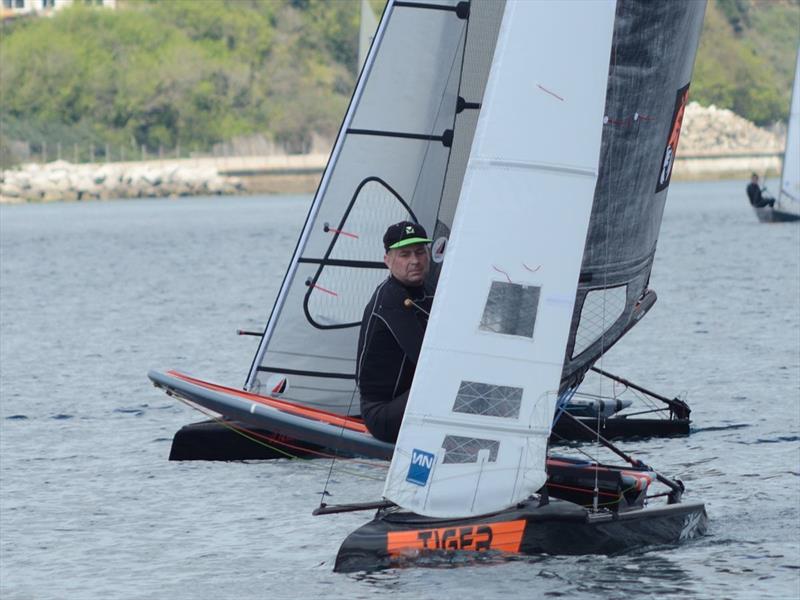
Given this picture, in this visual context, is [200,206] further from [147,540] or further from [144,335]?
[147,540]

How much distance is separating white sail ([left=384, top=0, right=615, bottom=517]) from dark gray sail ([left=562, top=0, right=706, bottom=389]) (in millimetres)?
762

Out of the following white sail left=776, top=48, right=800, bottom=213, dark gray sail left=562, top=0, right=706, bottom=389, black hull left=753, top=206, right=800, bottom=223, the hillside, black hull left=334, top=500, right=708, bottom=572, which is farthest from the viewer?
the hillside

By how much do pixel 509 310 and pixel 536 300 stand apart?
0.52ft

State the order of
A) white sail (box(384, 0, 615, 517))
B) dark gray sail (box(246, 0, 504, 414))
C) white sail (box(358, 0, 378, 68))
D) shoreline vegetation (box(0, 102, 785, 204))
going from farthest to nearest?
shoreline vegetation (box(0, 102, 785, 204)) < white sail (box(358, 0, 378, 68)) < dark gray sail (box(246, 0, 504, 414)) < white sail (box(384, 0, 615, 517))

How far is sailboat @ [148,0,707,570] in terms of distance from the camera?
8.65m

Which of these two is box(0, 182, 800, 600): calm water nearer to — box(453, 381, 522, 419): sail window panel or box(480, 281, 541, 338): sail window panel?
box(453, 381, 522, 419): sail window panel

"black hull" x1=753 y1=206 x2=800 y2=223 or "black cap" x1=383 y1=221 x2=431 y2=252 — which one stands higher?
"black hull" x1=753 y1=206 x2=800 y2=223

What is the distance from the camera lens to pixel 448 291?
28.3 feet

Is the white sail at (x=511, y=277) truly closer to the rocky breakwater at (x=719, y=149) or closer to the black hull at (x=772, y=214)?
the black hull at (x=772, y=214)

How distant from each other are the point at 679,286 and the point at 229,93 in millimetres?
83267

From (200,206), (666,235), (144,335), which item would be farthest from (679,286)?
(200,206)

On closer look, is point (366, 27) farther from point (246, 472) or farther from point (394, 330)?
point (394, 330)

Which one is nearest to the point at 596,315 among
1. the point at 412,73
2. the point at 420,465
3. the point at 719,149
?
the point at 420,465

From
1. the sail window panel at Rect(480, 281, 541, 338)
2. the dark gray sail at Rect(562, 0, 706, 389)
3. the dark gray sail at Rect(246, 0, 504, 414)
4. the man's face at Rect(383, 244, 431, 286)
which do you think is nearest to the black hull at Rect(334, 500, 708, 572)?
the dark gray sail at Rect(562, 0, 706, 389)
